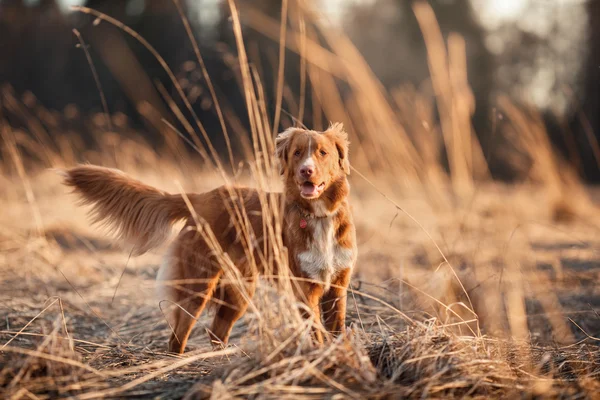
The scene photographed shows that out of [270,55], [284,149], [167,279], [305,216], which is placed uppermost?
[270,55]

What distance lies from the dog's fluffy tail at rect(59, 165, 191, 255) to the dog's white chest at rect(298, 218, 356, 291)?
2.71 feet

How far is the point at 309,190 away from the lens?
3000 millimetres

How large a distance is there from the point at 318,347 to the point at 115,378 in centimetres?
90

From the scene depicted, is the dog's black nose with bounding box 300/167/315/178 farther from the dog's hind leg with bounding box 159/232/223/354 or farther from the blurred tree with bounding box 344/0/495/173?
the blurred tree with bounding box 344/0/495/173

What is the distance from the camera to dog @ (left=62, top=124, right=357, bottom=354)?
3090 mm

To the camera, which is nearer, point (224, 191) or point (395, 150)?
point (224, 191)

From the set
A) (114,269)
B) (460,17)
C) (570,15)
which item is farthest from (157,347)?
(460,17)

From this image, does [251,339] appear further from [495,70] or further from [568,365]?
[495,70]

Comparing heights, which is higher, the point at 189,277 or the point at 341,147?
the point at 341,147

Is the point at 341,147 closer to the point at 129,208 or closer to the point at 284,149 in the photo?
the point at 284,149

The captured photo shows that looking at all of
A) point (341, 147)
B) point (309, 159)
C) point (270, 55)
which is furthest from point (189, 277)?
point (270, 55)

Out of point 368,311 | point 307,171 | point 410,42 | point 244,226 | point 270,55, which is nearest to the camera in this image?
point 307,171

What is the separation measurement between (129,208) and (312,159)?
1.19 metres

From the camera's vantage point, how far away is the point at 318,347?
236cm
